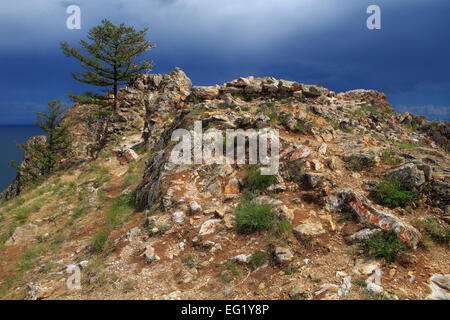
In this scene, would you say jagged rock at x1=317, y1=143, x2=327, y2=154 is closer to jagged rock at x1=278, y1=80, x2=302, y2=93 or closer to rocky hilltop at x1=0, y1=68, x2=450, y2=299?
rocky hilltop at x1=0, y1=68, x2=450, y2=299

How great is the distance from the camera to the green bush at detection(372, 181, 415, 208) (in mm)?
5969

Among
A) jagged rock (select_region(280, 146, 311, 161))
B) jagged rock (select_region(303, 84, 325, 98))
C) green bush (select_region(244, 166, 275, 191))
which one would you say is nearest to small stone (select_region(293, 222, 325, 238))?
green bush (select_region(244, 166, 275, 191))

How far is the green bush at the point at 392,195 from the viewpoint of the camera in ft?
19.6

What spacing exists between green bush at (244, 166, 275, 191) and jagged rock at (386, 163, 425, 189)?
3377mm

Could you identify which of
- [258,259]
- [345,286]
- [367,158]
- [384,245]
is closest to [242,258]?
[258,259]

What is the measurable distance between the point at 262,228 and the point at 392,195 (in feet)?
11.5

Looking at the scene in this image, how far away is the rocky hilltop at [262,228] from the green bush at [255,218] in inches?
1.2

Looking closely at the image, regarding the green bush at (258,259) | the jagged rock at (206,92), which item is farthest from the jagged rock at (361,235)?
the jagged rock at (206,92)

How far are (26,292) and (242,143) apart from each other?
24.8 ft

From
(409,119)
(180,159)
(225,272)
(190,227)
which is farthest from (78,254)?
(409,119)
